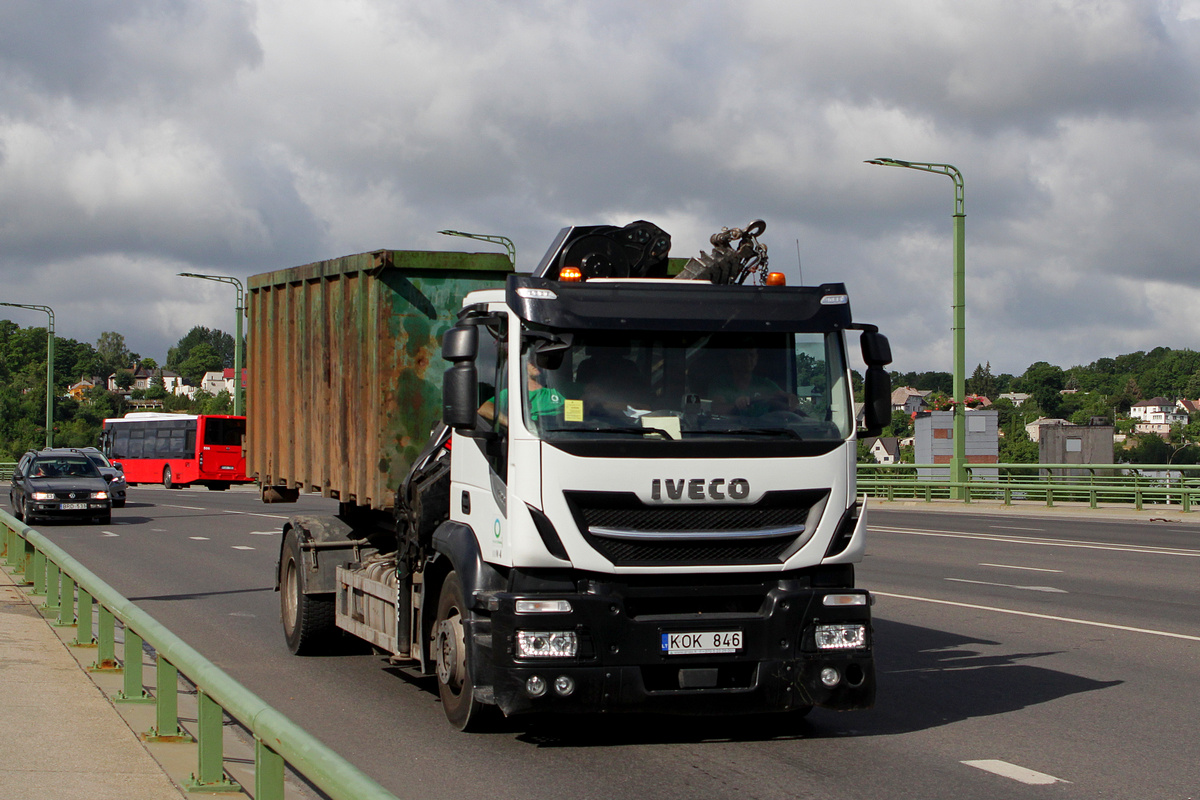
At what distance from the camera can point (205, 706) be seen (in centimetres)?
578

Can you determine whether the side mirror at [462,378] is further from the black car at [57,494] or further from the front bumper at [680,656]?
the black car at [57,494]

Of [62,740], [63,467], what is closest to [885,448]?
[63,467]

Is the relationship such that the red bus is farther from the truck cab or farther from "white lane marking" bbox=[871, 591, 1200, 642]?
the truck cab

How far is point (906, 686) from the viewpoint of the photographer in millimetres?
9156

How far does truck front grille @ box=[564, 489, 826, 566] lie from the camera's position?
6.83m

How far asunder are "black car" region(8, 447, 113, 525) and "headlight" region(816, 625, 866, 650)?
80.6 feet

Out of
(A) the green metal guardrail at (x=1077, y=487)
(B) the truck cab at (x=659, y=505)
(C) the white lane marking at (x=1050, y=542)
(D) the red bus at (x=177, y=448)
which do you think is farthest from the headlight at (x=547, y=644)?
(D) the red bus at (x=177, y=448)

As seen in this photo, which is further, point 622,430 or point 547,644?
point 622,430

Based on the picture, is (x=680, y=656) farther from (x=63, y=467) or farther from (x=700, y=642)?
(x=63, y=467)

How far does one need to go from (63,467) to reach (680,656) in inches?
1049

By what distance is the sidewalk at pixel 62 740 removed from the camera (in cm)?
597

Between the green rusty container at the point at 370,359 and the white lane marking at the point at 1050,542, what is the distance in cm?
1391

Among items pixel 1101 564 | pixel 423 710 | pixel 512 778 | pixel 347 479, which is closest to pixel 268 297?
pixel 347 479

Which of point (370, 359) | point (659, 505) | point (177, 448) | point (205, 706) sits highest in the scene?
point (370, 359)
